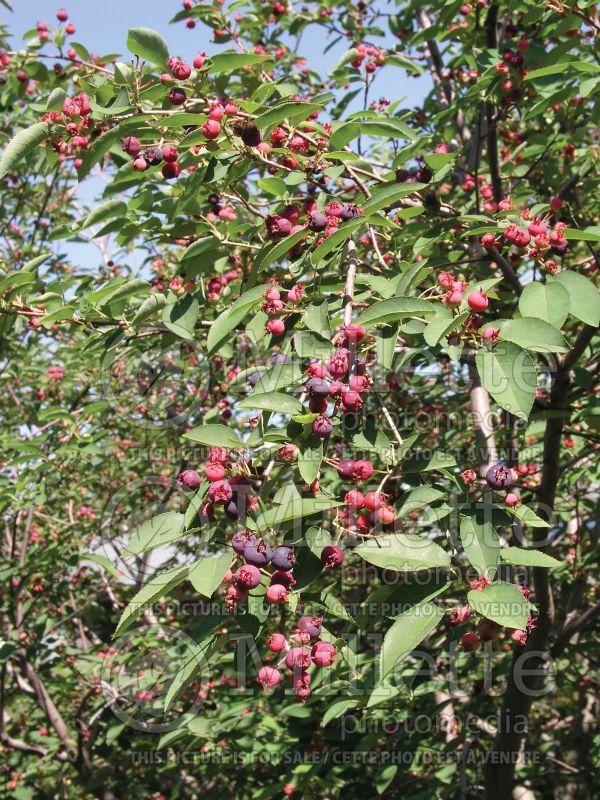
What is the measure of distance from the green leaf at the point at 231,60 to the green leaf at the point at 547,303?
0.84 meters

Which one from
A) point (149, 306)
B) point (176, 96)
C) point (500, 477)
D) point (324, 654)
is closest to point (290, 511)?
point (324, 654)

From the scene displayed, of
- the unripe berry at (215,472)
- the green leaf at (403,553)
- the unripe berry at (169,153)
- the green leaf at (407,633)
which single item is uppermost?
the unripe berry at (169,153)

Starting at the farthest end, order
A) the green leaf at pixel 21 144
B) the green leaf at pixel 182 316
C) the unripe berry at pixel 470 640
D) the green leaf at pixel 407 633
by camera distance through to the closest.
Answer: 1. the green leaf at pixel 182 316
2. the green leaf at pixel 21 144
3. the unripe berry at pixel 470 640
4. the green leaf at pixel 407 633

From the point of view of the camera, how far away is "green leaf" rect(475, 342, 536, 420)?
1332mm

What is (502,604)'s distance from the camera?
48.1 inches

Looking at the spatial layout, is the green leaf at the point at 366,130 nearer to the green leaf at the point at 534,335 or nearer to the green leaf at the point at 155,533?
the green leaf at the point at 534,335

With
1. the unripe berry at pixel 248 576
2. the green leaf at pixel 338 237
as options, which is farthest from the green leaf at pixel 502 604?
the green leaf at pixel 338 237

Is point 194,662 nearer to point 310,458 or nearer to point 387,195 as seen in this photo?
point 310,458

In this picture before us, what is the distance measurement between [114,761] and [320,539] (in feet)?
10.9

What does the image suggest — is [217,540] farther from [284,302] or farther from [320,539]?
[284,302]

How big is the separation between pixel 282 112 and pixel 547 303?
746 mm

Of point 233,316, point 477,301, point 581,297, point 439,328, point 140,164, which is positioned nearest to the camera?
point 439,328

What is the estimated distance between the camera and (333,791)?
3104 millimetres

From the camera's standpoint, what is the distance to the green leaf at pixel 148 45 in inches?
67.5
